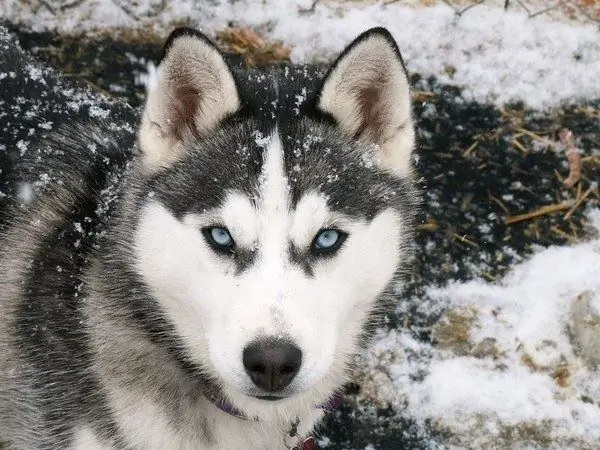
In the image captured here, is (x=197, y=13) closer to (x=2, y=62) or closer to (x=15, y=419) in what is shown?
(x=2, y=62)

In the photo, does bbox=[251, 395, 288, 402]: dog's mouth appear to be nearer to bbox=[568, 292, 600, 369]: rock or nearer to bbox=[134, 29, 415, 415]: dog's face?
bbox=[134, 29, 415, 415]: dog's face

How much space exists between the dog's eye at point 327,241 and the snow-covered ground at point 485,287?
3.91 feet

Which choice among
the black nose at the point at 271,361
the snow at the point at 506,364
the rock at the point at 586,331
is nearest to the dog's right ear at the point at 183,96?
the black nose at the point at 271,361

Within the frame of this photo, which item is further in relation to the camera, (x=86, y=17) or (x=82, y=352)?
(x=86, y=17)

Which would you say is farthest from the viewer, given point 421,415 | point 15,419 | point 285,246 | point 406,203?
point 421,415

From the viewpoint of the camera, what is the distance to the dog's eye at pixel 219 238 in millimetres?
2064

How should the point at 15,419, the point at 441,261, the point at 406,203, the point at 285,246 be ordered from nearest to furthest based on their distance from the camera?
the point at 285,246 < the point at 406,203 < the point at 15,419 < the point at 441,261

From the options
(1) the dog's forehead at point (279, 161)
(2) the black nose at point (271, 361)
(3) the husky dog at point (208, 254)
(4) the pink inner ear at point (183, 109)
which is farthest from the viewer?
(4) the pink inner ear at point (183, 109)

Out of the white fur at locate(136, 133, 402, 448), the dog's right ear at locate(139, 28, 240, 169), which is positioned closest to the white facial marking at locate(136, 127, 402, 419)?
the white fur at locate(136, 133, 402, 448)

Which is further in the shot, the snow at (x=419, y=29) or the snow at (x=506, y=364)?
the snow at (x=419, y=29)

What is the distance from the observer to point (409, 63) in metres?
4.16

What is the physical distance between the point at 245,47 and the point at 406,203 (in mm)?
2174

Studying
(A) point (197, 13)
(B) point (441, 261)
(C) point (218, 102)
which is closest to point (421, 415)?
(B) point (441, 261)

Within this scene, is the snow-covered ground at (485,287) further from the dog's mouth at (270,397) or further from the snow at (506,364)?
the dog's mouth at (270,397)
